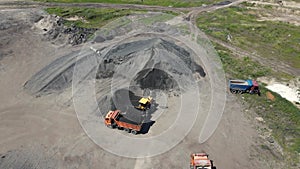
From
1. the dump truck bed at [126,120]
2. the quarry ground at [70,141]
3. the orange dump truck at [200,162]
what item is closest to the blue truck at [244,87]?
the quarry ground at [70,141]

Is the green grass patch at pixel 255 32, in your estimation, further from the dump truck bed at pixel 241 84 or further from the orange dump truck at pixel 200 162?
the orange dump truck at pixel 200 162

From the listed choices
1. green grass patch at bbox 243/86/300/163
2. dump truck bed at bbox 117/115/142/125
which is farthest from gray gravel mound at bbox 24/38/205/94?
green grass patch at bbox 243/86/300/163

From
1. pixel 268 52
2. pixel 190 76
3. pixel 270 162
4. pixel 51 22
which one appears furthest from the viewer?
pixel 51 22

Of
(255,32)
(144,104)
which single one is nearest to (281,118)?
(144,104)

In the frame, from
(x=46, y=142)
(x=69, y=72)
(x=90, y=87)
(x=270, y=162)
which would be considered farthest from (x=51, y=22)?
(x=270, y=162)

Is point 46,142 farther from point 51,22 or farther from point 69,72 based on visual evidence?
point 51,22

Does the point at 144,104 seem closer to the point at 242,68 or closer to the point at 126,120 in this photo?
the point at 126,120

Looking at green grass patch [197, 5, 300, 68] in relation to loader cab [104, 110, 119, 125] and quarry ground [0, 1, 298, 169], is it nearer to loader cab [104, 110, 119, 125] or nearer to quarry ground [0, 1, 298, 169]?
quarry ground [0, 1, 298, 169]
